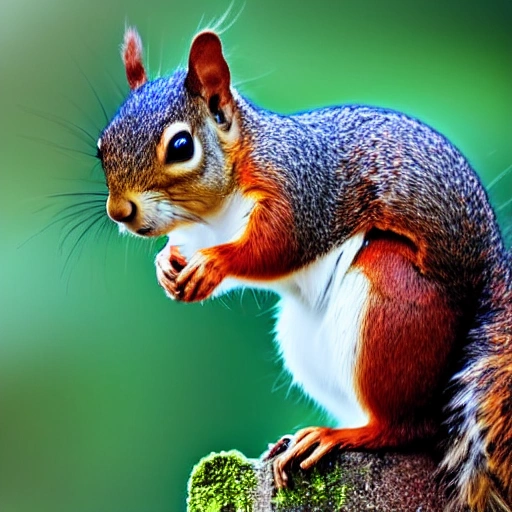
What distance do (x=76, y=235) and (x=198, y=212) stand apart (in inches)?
16.8

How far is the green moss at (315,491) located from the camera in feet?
3.22

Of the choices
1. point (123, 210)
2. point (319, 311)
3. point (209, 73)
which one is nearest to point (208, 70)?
point (209, 73)

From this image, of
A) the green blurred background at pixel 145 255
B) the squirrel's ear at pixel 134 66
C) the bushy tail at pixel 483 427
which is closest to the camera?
the bushy tail at pixel 483 427

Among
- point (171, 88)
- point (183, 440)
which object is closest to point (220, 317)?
point (183, 440)

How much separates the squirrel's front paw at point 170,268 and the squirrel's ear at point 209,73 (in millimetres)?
219

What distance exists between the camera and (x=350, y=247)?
3.40 ft

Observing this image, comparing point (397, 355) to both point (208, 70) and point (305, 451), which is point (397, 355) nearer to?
point (305, 451)

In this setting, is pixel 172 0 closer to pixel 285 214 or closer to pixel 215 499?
pixel 285 214

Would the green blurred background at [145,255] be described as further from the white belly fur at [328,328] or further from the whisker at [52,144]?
the white belly fur at [328,328]

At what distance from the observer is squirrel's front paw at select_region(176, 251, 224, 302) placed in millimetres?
988

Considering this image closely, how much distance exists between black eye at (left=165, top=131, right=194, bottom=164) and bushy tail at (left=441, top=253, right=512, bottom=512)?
1.50ft

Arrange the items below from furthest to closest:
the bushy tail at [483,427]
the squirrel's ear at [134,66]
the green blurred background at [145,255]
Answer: the green blurred background at [145,255] < the squirrel's ear at [134,66] < the bushy tail at [483,427]

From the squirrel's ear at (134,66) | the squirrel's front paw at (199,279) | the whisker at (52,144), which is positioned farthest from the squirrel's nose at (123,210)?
the whisker at (52,144)

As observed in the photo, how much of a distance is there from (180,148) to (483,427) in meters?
0.54
